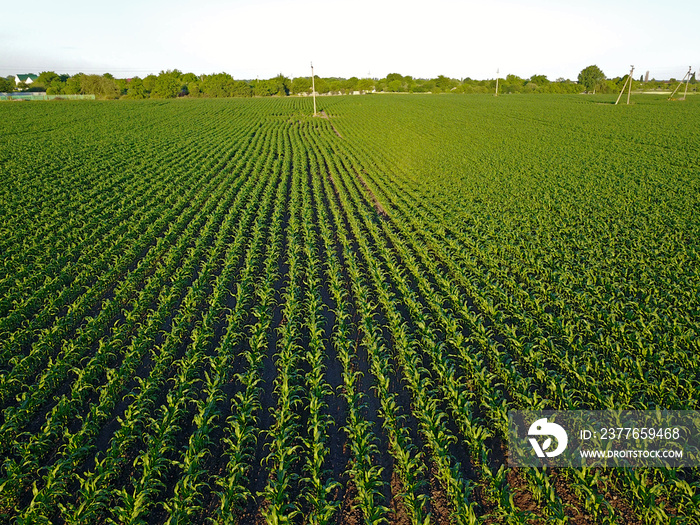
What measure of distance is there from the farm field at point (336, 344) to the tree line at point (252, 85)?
311 ft

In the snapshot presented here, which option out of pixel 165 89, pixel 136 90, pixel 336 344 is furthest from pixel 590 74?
pixel 336 344

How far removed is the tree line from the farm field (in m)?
94.8

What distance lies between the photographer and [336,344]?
814cm

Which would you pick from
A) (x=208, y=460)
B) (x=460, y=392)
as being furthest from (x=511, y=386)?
(x=208, y=460)

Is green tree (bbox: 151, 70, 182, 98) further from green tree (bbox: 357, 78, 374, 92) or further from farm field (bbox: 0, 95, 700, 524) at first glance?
farm field (bbox: 0, 95, 700, 524)

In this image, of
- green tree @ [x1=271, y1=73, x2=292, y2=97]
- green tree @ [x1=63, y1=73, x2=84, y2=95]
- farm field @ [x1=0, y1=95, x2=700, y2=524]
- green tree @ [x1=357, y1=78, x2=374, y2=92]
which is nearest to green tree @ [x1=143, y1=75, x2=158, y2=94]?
green tree @ [x1=63, y1=73, x2=84, y2=95]

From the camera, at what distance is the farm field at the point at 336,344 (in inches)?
210

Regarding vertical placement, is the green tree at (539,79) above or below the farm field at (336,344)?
above

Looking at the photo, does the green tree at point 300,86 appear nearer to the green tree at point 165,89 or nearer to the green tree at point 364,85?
the green tree at point 364,85

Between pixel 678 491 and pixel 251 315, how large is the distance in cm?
849

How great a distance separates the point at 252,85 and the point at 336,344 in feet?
405

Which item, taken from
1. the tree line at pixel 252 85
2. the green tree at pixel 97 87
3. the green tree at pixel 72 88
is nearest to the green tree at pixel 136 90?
the tree line at pixel 252 85

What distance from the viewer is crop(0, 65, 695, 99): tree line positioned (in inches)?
3743

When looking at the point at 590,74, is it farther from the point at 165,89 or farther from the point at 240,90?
the point at 165,89
